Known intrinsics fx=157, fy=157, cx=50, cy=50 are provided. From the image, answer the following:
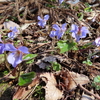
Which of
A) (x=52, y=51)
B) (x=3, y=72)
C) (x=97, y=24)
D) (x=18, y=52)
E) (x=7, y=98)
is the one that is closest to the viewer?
(x=18, y=52)

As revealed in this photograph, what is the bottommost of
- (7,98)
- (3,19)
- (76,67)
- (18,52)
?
(7,98)

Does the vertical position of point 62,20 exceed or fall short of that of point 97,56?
it exceeds it

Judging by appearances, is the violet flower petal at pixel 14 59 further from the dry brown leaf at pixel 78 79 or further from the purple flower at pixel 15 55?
the dry brown leaf at pixel 78 79

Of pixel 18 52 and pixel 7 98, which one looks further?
pixel 7 98

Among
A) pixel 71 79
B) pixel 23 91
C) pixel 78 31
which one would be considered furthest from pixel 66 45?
pixel 23 91

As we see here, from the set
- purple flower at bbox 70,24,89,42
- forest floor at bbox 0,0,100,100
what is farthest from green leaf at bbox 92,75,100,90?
purple flower at bbox 70,24,89,42

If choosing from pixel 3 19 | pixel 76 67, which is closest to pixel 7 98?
pixel 76 67

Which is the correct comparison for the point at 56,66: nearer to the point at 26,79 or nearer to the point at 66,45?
the point at 66,45

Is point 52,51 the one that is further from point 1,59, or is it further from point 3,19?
point 3,19
